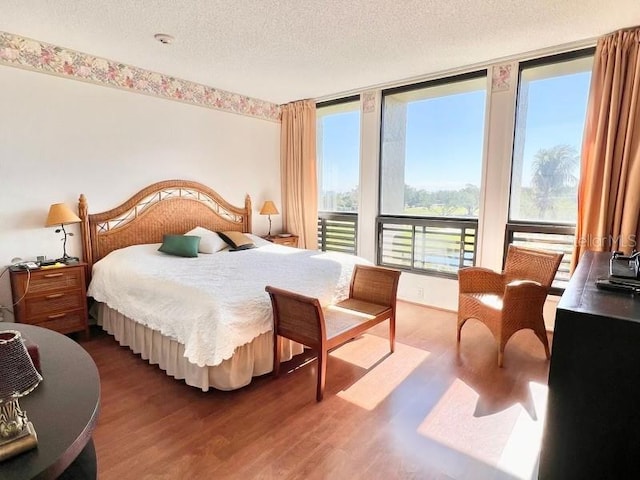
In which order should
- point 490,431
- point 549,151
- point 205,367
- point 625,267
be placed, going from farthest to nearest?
1. point 549,151
2. point 205,367
3. point 490,431
4. point 625,267

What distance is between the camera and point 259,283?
278 cm

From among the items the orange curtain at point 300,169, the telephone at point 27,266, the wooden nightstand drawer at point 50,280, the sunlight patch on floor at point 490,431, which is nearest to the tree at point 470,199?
the orange curtain at point 300,169

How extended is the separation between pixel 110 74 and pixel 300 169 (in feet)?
8.19

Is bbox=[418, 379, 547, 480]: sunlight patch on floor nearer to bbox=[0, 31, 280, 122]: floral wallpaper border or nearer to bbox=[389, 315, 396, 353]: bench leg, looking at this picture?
bbox=[389, 315, 396, 353]: bench leg

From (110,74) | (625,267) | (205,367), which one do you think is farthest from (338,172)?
(625,267)

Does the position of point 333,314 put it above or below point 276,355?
above

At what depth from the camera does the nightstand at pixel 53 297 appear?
2.96 metres

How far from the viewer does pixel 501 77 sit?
11.9ft

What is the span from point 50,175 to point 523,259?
14.3 ft

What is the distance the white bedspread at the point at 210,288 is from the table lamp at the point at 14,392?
1264 millimetres

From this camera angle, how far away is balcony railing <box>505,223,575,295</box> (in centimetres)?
341

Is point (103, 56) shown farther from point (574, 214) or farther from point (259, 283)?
point (574, 214)

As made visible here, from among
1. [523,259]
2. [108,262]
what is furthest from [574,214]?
[108,262]

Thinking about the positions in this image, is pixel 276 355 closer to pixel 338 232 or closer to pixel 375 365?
pixel 375 365
